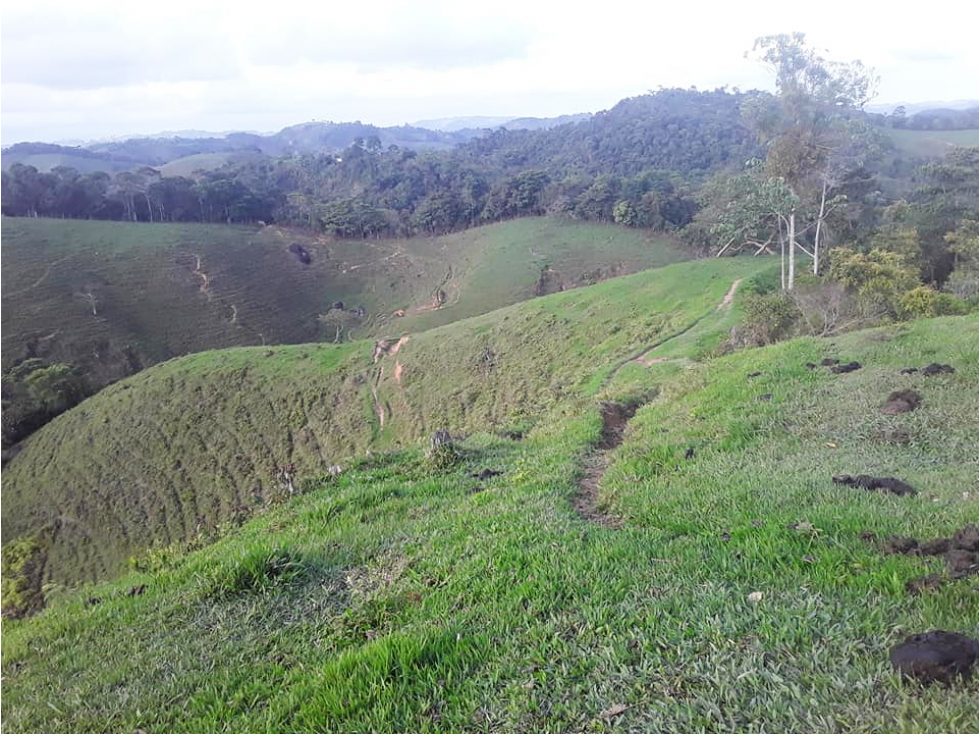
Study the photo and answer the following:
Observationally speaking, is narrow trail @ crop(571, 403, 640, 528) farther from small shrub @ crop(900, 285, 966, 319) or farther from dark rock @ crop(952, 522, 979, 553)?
small shrub @ crop(900, 285, 966, 319)

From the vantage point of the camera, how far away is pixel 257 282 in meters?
64.4

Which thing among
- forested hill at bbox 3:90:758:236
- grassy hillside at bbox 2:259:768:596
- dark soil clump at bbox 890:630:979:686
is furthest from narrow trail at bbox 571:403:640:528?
forested hill at bbox 3:90:758:236

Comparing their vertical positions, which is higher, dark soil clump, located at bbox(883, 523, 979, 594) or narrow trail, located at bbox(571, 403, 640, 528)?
dark soil clump, located at bbox(883, 523, 979, 594)

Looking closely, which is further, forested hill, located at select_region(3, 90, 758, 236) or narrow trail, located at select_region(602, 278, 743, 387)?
forested hill, located at select_region(3, 90, 758, 236)

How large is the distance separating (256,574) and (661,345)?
22237 millimetres

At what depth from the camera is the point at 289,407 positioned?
3597cm

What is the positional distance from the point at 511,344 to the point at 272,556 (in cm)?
3094

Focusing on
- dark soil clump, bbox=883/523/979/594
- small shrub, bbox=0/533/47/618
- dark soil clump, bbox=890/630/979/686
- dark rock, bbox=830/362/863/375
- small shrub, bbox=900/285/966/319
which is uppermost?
dark soil clump, bbox=890/630/979/686

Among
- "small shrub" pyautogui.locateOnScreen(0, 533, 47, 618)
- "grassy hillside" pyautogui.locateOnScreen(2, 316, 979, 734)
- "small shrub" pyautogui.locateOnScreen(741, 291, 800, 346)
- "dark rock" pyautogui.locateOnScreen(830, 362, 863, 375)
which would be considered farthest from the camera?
"small shrub" pyautogui.locateOnScreen(0, 533, 47, 618)

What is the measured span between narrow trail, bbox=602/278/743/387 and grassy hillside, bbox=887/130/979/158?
740 inches

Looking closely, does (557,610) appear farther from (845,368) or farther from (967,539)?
(845,368)

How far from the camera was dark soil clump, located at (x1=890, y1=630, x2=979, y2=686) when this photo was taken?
2926 millimetres

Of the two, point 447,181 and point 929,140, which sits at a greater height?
point 447,181

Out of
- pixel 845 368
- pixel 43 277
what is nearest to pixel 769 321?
pixel 845 368
